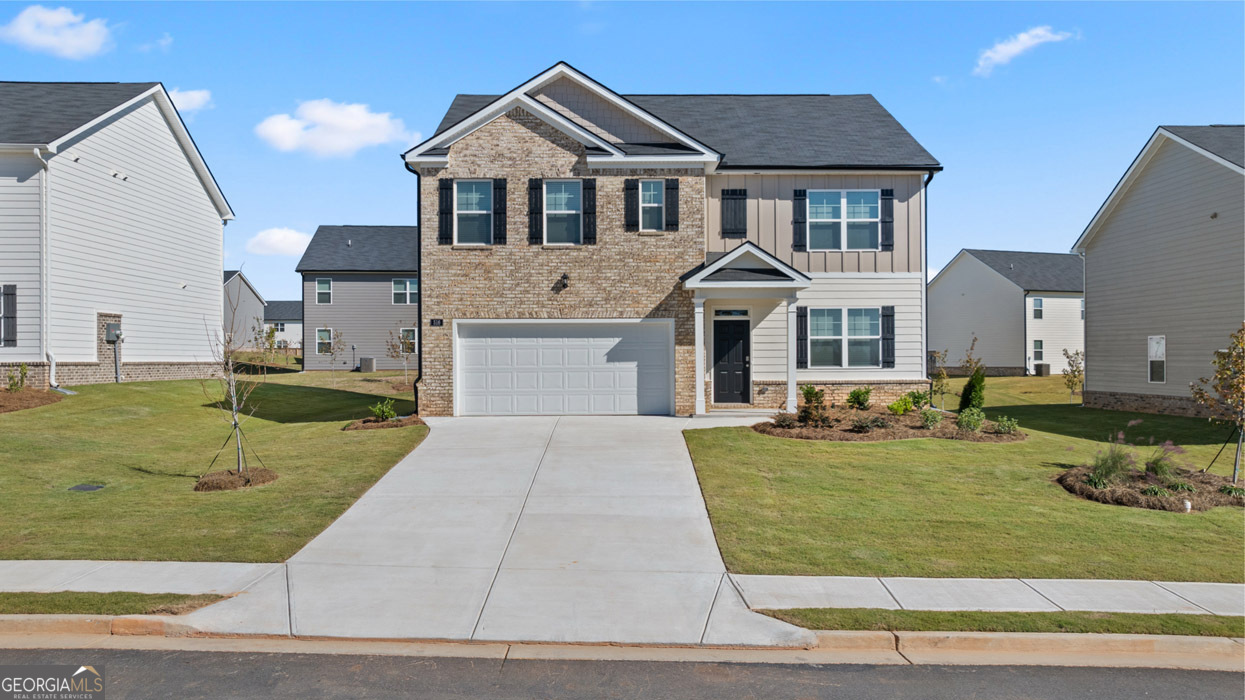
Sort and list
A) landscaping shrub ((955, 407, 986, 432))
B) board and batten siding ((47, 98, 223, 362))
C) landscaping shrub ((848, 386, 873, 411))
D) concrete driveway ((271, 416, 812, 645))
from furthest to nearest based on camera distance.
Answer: board and batten siding ((47, 98, 223, 362))
landscaping shrub ((848, 386, 873, 411))
landscaping shrub ((955, 407, 986, 432))
concrete driveway ((271, 416, 812, 645))

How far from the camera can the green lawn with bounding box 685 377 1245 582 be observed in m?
8.28

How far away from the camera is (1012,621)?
21.7ft

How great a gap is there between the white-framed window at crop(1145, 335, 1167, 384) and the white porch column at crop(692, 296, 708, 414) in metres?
14.4

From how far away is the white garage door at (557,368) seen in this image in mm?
18844

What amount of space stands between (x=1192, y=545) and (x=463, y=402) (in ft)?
48.5

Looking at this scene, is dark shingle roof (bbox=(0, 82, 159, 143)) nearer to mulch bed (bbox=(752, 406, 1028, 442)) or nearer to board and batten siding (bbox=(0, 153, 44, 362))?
board and batten siding (bbox=(0, 153, 44, 362))

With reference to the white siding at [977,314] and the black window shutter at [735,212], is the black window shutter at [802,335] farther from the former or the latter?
the white siding at [977,314]

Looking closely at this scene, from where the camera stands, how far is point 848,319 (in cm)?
2023

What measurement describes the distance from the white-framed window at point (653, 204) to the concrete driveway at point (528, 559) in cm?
708

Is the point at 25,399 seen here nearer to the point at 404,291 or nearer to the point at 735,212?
the point at 735,212

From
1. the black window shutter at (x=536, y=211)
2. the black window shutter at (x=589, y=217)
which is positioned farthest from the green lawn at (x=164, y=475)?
the black window shutter at (x=589, y=217)

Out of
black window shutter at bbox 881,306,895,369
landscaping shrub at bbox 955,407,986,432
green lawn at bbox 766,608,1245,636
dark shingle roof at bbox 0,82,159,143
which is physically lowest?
green lawn at bbox 766,608,1245,636

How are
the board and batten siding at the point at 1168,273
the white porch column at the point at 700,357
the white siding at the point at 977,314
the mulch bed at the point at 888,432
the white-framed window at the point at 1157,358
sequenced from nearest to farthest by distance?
the mulch bed at the point at 888,432, the white porch column at the point at 700,357, the board and batten siding at the point at 1168,273, the white-framed window at the point at 1157,358, the white siding at the point at 977,314

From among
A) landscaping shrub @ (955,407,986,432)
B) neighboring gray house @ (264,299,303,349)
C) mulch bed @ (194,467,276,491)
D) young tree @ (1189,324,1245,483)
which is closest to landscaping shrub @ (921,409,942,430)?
landscaping shrub @ (955,407,986,432)
